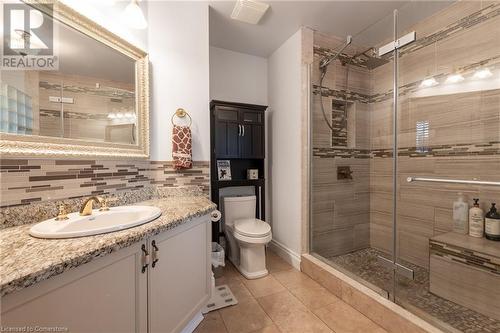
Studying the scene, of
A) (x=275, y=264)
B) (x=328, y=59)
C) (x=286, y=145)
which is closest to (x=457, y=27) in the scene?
(x=328, y=59)

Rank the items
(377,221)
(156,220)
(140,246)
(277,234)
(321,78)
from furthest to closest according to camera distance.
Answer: (277,234)
(377,221)
(321,78)
(156,220)
(140,246)

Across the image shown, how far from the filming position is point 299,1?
1932 millimetres

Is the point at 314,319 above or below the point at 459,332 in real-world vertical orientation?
below

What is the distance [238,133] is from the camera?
249 cm

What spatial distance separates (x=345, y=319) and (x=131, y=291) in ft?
4.66

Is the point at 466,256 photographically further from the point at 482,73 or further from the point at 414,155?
the point at 482,73

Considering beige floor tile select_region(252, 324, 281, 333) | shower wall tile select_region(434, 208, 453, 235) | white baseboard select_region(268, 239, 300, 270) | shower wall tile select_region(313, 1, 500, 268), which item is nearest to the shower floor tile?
shower wall tile select_region(313, 1, 500, 268)

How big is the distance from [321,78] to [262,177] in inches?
50.6

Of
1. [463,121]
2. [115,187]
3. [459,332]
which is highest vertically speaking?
[463,121]

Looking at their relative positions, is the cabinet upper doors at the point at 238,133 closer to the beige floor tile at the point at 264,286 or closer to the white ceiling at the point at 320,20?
the white ceiling at the point at 320,20

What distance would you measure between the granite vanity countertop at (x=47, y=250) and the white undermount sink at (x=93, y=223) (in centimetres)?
2

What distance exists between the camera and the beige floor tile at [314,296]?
171cm

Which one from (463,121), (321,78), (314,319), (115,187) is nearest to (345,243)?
(314,319)

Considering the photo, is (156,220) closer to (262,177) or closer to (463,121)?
(262,177)
